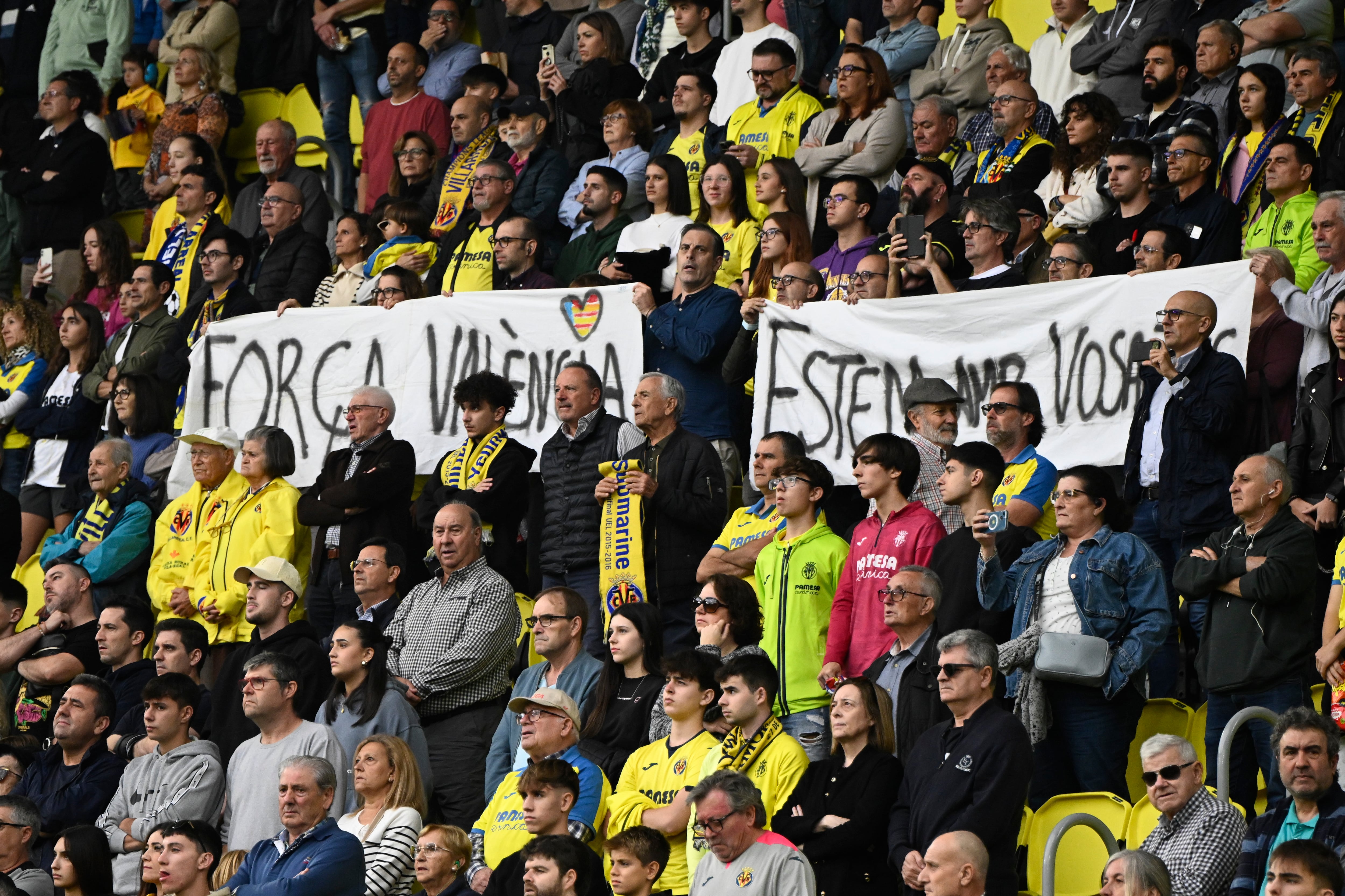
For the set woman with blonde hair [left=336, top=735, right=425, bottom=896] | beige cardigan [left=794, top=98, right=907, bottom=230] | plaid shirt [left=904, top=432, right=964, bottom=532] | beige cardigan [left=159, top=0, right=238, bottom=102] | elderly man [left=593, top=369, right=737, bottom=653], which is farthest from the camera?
beige cardigan [left=159, top=0, right=238, bottom=102]

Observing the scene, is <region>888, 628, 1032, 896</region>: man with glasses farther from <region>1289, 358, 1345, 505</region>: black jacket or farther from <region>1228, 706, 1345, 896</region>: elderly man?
<region>1289, 358, 1345, 505</region>: black jacket

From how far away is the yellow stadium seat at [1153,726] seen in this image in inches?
323

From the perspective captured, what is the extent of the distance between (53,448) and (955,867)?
7.40 metres

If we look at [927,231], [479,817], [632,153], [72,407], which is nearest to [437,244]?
[632,153]

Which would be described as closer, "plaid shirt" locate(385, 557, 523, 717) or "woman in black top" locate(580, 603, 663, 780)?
"woman in black top" locate(580, 603, 663, 780)

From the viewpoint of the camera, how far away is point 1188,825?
7266 millimetres

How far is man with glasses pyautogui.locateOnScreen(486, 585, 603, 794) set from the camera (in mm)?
9016

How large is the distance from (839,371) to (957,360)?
0.60 metres

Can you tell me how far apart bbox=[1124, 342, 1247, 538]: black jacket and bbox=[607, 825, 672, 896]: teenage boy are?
2.66m

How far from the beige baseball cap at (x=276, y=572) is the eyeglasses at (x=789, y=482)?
260 centimetres

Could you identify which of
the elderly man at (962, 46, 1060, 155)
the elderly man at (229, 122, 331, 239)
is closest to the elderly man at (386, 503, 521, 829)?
the elderly man at (962, 46, 1060, 155)

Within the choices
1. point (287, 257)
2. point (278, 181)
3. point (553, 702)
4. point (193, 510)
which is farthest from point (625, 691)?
point (278, 181)

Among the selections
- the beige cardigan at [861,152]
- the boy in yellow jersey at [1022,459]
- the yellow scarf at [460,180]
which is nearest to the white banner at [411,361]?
the yellow scarf at [460,180]

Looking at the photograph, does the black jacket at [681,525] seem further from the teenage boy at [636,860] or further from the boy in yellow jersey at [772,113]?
the boy in yellow jersey at [772,113]
